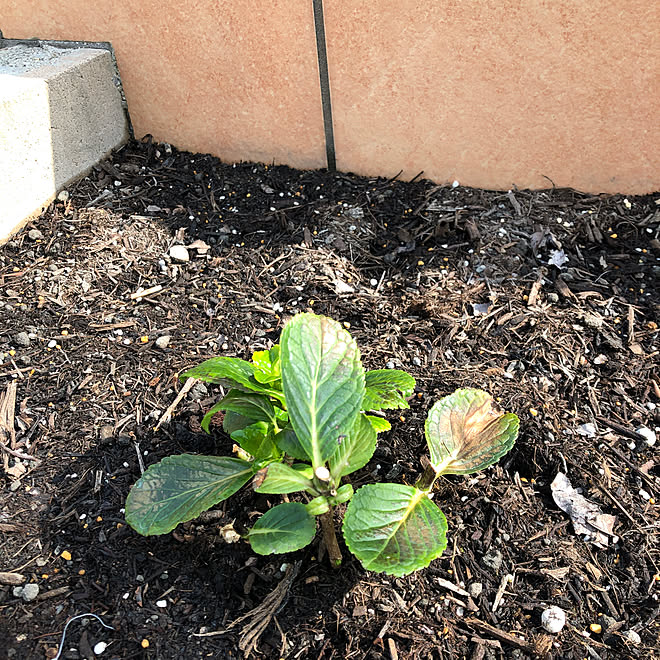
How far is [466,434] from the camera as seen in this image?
1643mm

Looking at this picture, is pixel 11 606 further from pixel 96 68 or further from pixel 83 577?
pixel 96 68

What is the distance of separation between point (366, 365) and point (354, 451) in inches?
24.6

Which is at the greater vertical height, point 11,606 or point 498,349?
point 498,349

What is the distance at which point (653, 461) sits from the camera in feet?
6.00

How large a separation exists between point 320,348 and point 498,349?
0.94 m

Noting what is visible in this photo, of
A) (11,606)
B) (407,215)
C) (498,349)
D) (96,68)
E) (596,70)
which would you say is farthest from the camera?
(96,68)

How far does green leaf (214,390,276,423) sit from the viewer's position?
1526 mm

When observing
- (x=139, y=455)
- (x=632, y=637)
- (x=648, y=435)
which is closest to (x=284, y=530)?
(x=139, y=455)

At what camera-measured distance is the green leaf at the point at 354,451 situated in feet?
4.74

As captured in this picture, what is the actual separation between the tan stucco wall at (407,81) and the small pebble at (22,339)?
1339 mm

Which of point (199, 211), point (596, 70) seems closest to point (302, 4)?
point (199, 211)

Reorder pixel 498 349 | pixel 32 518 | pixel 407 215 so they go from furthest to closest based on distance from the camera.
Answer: pixel 407 215 → pixel 498 349 → pixel 32 518

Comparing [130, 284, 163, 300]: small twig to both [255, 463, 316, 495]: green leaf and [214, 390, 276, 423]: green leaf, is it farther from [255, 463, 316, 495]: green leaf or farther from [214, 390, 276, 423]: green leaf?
[255, 463, 316, 495]: green leaf

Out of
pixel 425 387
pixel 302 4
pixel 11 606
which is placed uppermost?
pixel 302 4
